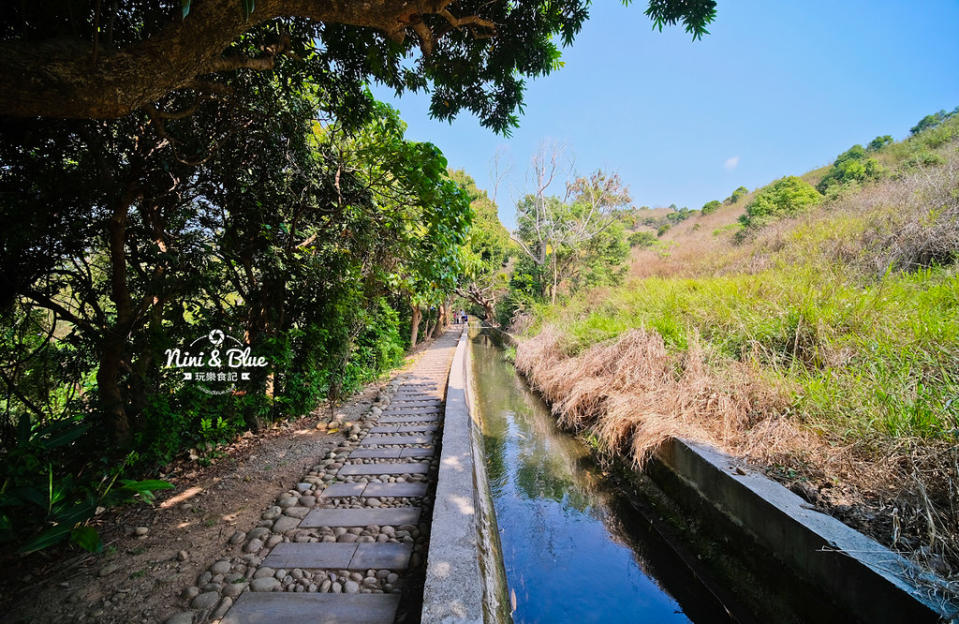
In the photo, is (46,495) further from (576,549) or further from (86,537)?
(576,549)

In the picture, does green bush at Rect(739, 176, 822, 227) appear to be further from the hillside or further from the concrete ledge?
the concrete ledge

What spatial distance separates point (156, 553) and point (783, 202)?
18.7 meters

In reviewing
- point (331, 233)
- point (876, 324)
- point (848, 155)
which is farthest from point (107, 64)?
point (848, 155)

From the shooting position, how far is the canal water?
246cm

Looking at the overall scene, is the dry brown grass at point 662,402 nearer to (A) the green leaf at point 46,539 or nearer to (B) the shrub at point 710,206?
(A) the green leaf at point 46,539

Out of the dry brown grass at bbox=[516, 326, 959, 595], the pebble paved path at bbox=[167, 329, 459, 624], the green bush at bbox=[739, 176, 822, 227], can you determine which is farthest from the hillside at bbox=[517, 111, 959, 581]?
the green bush at bbox=[739, 176, 822, 227]

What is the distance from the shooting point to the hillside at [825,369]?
2.01 metres

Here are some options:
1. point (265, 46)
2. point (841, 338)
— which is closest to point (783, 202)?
point (841, 338)

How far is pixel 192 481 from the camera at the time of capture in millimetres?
2932

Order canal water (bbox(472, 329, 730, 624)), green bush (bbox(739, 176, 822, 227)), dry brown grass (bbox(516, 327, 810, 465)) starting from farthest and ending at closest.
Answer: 1. green bush (bbox(739, 176, 822, 227))
2. dry brown grass (bbox(516, 327, 810, 465))
3. canal water (bbox(472, 329, 730, 624))

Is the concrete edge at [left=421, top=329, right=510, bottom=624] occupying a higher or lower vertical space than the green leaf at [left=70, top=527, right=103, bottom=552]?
lower

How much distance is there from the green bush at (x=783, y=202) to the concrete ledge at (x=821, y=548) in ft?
43.2

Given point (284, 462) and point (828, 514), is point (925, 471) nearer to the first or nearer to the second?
point (828, 514)

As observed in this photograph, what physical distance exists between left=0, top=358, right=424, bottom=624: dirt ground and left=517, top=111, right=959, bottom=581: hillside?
144 inches
